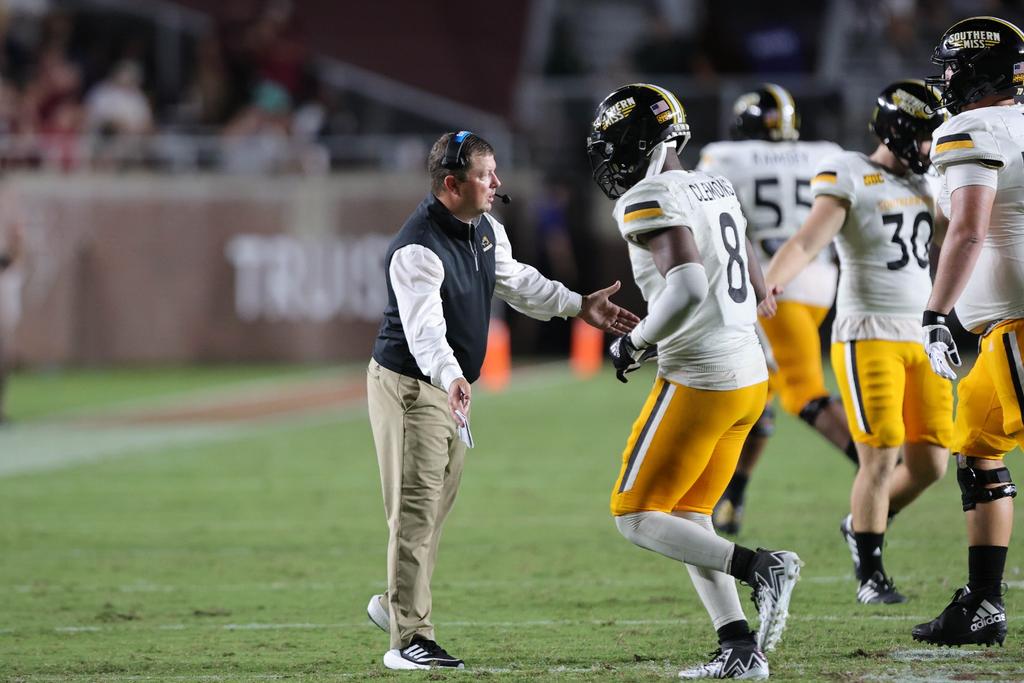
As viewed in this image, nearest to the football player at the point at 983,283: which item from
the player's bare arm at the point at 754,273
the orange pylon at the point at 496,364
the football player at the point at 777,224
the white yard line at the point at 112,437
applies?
the player's bare arm at the point at 754,273

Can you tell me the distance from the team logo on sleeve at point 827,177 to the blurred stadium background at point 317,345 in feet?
5.81

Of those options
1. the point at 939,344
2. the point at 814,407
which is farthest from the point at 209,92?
the point at 939,344

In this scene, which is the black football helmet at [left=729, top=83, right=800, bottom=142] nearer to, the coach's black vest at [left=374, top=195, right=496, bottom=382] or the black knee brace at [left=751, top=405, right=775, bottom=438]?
the black knee brace at [left=751, top=405, right=775, bottom=438]

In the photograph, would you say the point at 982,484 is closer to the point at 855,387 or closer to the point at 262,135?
the point at 855,387

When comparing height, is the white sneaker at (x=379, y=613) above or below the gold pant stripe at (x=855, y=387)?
below

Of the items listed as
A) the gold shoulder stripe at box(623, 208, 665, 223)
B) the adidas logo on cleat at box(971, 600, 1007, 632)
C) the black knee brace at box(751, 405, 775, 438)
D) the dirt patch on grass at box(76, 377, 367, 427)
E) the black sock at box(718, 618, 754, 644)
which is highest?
the gold shoulder stripe at box(623, 208, 665, 223)

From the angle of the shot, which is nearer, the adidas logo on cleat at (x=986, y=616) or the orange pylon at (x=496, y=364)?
the adidas logo on cleat at (x=986, y=616)

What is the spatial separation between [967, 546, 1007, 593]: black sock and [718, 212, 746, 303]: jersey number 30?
52.6 inches

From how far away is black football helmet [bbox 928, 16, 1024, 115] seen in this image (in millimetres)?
5379

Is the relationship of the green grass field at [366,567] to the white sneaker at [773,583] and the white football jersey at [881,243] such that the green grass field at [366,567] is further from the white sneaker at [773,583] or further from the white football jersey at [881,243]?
the white football jersey at [881,243]

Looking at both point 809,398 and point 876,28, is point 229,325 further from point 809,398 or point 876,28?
point 809,398

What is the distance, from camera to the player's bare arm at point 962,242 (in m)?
5.14

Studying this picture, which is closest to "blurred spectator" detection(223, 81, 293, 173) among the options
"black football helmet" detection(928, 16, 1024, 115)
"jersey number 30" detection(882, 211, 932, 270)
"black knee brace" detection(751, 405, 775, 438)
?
"black knee brace" detection(751, 405, 775, 438)

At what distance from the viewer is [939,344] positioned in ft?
Result: 16.9
